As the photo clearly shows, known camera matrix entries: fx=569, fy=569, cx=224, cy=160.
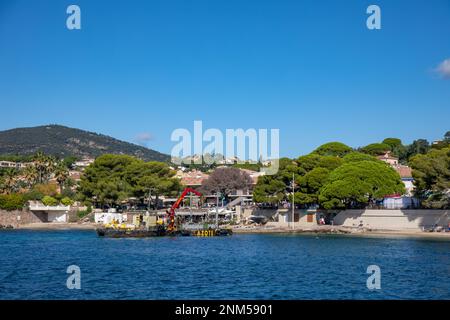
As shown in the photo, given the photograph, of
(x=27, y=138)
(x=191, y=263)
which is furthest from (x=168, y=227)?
(x=27, y=138)

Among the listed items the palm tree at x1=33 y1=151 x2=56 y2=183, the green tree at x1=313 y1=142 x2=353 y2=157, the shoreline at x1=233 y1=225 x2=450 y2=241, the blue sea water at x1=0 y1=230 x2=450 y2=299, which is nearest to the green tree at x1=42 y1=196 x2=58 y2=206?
the palm tree at x1=33 y1=151 x2=56 y2=183

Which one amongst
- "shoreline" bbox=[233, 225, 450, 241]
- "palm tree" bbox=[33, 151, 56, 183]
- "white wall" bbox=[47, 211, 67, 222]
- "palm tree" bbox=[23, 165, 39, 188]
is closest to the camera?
"shoreline" bbox=[233, 225, 450, 241]

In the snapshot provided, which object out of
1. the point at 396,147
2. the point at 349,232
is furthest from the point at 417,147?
the point at 349,232

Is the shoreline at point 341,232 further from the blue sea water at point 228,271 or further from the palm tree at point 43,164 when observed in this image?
the palm tree at point 43,164

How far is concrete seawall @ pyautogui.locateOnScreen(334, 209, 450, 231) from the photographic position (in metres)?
51.6

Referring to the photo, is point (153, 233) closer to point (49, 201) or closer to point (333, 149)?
point (49, 201)

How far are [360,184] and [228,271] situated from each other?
31.4 meters

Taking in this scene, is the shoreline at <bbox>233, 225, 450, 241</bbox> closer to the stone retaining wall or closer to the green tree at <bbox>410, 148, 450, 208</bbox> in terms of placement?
the green tree at <bbox>410, 148, 450, 208</bbox>

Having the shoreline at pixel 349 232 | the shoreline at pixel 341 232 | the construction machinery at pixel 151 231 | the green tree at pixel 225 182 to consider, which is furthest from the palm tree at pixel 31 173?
the shoreline at pixel 349 232

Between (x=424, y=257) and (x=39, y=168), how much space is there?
215 ft

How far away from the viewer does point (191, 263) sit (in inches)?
1201

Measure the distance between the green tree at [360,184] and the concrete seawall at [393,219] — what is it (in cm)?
167

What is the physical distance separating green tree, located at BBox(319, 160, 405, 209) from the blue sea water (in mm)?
12823
